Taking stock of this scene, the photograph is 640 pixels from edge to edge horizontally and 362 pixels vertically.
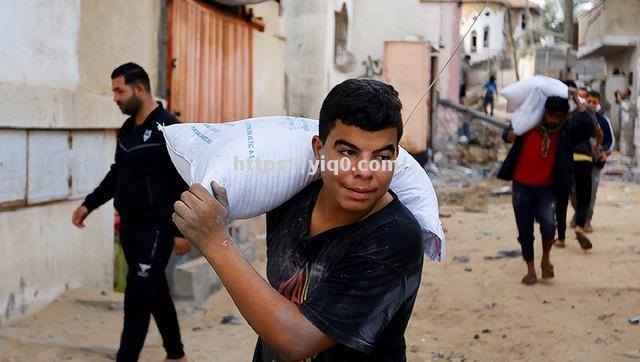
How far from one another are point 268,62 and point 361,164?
8.09 m

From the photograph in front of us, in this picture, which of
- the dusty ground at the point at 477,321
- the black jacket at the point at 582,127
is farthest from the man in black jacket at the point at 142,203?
the black jacket at the point at 582,127

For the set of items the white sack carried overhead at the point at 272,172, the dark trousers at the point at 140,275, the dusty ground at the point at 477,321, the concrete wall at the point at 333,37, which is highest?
the concrete wall at the point at 333,37

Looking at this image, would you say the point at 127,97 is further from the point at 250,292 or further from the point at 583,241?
the point at 583,241

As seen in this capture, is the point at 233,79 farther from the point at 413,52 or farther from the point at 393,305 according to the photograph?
the point at 413,52

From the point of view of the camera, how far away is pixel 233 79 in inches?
319

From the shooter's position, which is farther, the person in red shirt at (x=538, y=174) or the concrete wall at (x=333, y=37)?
the concrete wall at (x=333, y=37)

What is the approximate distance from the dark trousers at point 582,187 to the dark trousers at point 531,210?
175cm

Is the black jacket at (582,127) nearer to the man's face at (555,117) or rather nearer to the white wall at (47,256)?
the man's face at (555,117)

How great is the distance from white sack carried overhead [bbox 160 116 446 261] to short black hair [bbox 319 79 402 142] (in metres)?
0.28

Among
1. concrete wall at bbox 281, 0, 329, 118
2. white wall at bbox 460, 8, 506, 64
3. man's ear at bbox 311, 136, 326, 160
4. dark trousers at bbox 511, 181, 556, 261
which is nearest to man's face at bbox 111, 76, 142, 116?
man's ear at bbox 311, 136, 326, 160

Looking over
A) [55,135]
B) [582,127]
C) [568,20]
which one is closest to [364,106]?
[55,135]

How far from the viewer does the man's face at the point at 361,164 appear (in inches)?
60.1

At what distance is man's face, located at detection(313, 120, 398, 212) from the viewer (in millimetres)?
1525

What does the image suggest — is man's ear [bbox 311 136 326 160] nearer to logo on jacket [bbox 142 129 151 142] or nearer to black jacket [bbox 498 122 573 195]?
logo on jacket [bbox 142 129 151 142]
